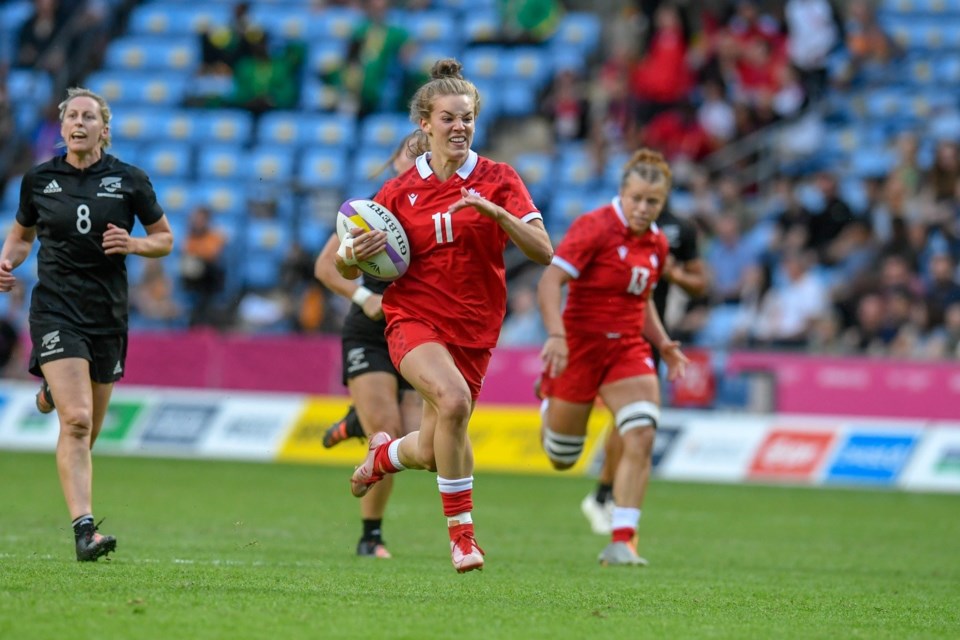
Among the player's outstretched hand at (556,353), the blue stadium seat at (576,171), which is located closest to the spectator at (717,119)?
the blue stadium seat at (576,171)

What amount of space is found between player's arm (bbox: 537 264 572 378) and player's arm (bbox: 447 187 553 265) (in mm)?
1238

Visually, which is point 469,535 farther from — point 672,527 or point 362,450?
point 362,450

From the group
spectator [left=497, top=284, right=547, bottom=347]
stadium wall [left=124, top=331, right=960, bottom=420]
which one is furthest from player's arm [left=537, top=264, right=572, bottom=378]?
spectator [left=497, top=284, right=547, bottom=347]

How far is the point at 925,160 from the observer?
2091 centimetres

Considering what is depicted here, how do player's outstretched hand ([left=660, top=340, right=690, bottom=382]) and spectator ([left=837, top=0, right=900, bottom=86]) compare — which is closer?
player's outstretched hand ([left=660, top=340, right=690, bottom=382])

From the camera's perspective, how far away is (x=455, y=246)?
816cm

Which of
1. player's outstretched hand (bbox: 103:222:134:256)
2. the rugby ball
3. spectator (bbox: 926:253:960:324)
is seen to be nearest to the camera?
the rugby ball

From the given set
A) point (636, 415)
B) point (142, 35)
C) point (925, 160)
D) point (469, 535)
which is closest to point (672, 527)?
point (636, 415)

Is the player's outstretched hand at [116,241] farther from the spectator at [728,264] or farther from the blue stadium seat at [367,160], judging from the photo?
the blue stadium seat at [367,160]

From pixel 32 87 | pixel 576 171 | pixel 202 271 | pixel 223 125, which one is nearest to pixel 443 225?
pixel 202 271

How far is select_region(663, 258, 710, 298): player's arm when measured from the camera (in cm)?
1177

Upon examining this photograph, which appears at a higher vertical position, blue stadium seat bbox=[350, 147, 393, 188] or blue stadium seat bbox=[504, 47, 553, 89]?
blue stadium seat bbox=[504, 47, 553, 89]

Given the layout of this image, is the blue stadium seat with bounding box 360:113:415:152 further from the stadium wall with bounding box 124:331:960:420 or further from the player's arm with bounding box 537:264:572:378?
the player's arm with bounding box 537:264:572:378

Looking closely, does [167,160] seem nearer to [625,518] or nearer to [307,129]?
[307,129]
